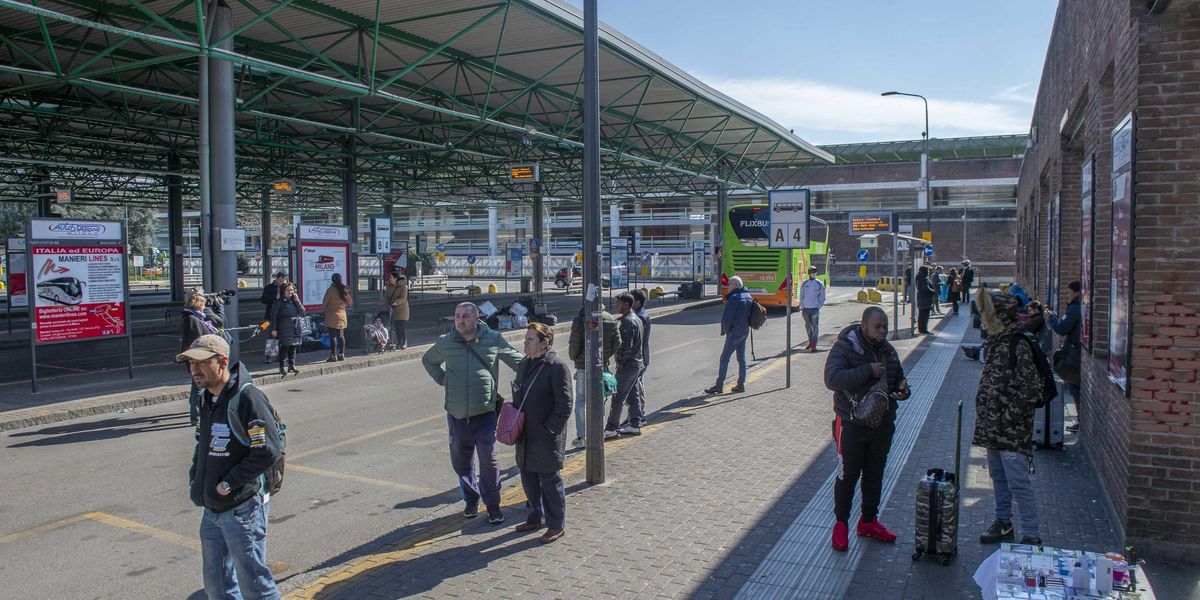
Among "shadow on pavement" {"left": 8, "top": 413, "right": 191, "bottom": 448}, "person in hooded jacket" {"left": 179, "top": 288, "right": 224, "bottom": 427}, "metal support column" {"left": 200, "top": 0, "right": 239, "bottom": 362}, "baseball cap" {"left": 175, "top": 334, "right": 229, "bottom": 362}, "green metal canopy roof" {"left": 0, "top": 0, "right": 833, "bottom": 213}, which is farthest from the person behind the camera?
"green metal canopy roof" {"left": 0, "top": 0, "right": 833, "bottom": 213}

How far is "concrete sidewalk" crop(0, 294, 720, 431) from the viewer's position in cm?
1129

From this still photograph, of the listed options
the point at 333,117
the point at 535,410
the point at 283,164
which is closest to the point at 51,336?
the point at 535,410

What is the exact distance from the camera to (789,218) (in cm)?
1270

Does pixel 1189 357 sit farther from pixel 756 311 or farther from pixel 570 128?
pixel 570 128

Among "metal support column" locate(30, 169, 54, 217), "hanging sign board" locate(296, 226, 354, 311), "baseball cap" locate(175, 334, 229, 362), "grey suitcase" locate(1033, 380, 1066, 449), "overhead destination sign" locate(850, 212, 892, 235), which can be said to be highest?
"metal support column" locate(30, 169, 54, 217)

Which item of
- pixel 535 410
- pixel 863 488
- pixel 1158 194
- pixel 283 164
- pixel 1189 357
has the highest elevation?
pixel 283 164

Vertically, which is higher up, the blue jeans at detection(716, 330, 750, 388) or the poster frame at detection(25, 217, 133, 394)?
the poster frame at detection(25, 217, 133, 394)

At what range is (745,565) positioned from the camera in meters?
5.62

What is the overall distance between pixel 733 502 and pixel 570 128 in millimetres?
23165

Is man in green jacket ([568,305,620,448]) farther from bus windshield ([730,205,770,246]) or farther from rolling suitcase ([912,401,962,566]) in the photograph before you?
bus windshield ([730,205,770,246])

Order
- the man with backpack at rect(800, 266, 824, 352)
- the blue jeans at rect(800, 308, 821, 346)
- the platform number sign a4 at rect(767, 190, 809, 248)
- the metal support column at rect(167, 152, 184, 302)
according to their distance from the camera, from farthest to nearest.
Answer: the metal support column at rect(167, 152, 184, 302) → the blue jeans at rect(800, 308, 821, 346) → the man with backpack at rect(800, 266, 824, 352) → the platform number sign a4 at rect(767, 190, 809, 248)

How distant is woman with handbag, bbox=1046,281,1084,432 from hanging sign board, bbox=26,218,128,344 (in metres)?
13.9

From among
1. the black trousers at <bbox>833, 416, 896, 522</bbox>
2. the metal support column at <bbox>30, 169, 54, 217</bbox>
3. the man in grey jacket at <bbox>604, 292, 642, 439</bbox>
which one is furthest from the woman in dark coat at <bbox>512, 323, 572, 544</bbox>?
the metal support column at <bbox>30, 169, 54, 217</bbox>

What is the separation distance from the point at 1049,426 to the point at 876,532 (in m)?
3.70
